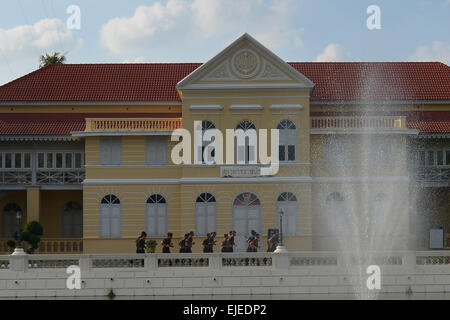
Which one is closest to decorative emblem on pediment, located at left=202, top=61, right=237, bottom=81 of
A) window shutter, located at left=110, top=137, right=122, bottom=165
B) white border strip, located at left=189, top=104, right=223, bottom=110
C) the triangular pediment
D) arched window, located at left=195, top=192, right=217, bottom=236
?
the triangular pediment

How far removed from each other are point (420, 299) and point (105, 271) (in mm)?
10882

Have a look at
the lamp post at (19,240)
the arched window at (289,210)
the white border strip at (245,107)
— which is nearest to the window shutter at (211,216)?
the arched window at (289,210)

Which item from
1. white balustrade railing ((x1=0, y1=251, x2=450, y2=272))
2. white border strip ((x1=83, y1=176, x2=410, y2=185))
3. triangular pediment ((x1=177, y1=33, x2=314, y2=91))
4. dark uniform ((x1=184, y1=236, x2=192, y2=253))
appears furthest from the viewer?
triangular pediment ((x1=177, y1=33, x2=314, y2=91))

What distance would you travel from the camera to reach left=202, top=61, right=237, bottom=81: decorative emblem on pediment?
127 ft

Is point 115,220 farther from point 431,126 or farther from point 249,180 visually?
point 431,126

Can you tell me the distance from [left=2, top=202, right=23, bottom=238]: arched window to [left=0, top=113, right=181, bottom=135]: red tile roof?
440 centimetres

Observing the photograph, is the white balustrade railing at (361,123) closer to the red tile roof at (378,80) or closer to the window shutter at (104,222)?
the red tile roof at (378,80)

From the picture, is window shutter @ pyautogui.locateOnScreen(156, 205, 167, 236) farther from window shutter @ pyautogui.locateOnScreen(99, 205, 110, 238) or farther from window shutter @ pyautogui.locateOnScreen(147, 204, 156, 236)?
window shutter @ pyautogui.locateOnScreen(99, 205, 110, 238)

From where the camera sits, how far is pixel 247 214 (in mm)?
38250

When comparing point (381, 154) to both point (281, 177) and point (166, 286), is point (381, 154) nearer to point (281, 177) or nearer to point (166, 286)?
point (281, 177)

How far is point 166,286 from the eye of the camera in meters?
29.0

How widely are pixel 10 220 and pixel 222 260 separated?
17794 millimetres
